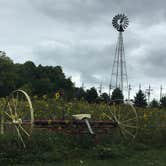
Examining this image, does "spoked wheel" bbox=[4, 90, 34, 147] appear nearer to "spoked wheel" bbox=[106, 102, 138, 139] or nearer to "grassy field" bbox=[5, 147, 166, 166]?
"grassy field" bbox=[5, 147, 166, 166]

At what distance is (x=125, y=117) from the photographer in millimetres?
12695

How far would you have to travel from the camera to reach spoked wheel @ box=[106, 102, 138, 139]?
11.7 m

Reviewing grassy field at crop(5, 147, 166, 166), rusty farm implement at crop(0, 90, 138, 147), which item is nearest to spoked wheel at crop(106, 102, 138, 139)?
rusty farm implement at crop(0, 90, 138, 147)

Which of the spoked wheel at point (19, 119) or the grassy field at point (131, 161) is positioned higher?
the spoked wheel at point (19, 119)

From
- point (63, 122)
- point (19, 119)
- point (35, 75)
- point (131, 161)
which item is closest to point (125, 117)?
point (63, 122)

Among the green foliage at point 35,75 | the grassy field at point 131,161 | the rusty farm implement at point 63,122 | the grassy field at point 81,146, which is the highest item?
the green foliage at point 35,75

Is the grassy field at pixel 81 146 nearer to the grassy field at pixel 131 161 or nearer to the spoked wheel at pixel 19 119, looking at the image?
the grassy field at pixel 131 161

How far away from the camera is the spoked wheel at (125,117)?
11.7 m

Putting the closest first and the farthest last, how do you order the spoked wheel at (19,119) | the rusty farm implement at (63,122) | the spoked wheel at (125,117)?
1. the spoked wheel at (19,119)
2. the rusty farm implement at (63,122)
3. the spoked wheel at (125,117)

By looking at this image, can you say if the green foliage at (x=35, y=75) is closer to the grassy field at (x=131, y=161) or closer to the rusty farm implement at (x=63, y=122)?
the rusty farm implement at (x=63, y=122)

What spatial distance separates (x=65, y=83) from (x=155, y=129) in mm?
57754

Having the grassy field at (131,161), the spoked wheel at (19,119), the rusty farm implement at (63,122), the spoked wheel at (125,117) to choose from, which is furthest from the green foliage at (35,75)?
the grassy field at (131,161)

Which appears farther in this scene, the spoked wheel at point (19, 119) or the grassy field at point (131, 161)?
the spoked wheel at point (19, 119)

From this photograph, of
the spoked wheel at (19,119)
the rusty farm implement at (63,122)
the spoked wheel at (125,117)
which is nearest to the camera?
the spoked wheel at (19,119)
